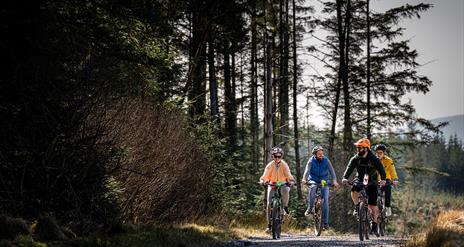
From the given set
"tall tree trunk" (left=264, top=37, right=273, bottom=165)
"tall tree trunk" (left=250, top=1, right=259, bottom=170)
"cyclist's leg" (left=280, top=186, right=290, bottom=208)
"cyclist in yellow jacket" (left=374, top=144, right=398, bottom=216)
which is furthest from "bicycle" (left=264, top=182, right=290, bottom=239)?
"tall tree trunk" (left=250, top=1, right=259, bottom=170)

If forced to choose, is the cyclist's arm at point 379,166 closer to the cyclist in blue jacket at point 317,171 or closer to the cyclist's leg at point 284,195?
the cyclist in blue jacket at point 317,171

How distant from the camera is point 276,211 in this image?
1353 cm

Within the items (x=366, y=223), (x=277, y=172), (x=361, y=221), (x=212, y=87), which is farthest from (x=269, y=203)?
(x=212, y=87)

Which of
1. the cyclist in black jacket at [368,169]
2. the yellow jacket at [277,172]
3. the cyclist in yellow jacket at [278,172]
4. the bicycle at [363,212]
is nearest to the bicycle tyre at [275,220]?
the cyclist in yellow jacket at [278,172]

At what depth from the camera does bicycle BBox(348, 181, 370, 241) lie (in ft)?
42.6

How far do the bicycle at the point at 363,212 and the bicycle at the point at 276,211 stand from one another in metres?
1.83

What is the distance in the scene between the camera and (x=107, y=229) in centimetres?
823

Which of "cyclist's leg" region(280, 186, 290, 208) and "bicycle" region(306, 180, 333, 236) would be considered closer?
"cyclist's leg" region(280, 186, 290, 208)

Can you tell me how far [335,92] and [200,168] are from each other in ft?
42.5

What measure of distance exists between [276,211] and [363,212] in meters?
2.16

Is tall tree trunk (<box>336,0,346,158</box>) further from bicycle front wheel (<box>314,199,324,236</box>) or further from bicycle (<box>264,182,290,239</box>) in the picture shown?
bicycle (<box>264,182,290,239</box>)

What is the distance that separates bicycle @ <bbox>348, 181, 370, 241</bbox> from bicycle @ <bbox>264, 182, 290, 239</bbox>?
1830mm

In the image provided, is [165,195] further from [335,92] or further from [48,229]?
[335,92]

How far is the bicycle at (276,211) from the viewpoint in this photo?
13.4 metres
